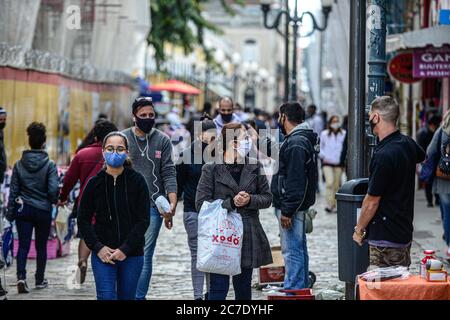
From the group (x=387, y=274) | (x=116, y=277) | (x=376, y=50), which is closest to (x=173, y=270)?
(x=376, y=50)

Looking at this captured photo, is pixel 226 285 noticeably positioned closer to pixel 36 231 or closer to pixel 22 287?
pixel 22 287

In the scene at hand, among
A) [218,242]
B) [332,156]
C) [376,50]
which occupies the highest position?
[376,50]

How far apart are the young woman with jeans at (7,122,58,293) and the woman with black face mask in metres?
1.75

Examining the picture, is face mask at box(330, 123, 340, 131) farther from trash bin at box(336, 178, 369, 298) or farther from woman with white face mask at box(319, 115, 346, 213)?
trash bin at box(336, 178, 369, 298)

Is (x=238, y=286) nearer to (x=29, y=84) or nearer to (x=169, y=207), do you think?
(x=169, y=207)

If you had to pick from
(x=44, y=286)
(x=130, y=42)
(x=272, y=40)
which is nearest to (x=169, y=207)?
(x=44, y=286)

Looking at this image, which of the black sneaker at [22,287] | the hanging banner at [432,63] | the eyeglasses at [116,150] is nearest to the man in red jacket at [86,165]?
the black sneaker at [22,287]

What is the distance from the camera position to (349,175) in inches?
393

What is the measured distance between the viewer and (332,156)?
→ 21.4 metres

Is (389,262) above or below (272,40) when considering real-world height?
below

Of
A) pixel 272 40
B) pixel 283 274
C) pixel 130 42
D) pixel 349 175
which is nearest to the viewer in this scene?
pixel 349 175

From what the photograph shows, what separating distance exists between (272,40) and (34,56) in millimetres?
109709

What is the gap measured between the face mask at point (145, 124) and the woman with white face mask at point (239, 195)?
1.56 m

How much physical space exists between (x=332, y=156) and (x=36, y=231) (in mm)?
9679
